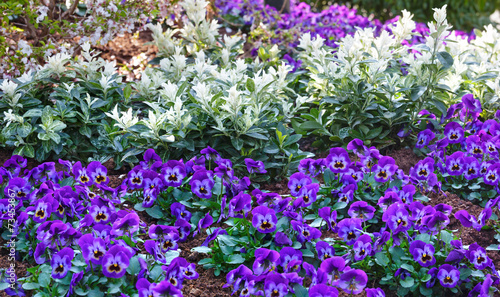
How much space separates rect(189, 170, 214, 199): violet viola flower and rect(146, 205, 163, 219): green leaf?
21cm

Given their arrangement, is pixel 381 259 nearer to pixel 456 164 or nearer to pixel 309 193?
pixel 309 193

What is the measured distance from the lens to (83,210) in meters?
2.41

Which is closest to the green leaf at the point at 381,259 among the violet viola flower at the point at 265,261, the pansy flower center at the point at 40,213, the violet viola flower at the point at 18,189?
the violet viola flower at the point at 265,261

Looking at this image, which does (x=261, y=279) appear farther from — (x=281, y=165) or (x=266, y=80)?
(x=266, y=80)

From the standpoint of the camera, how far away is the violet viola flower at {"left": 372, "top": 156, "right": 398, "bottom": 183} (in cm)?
250

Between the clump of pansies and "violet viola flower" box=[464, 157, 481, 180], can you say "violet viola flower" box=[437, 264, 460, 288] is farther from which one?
"violet viola flower" box=[464, 157, 481, 180]

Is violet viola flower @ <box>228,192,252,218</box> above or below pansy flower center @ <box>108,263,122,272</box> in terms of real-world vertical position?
above

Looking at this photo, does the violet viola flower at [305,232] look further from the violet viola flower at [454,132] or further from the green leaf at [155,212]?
the violet viola flower at [454,132]

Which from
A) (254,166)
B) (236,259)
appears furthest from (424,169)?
(236,259)

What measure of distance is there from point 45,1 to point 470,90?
320 cm

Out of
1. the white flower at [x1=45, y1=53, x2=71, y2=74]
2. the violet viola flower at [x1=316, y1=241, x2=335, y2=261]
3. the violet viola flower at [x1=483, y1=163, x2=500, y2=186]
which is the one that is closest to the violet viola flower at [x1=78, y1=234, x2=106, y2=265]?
the violet viola flower at [x1=316, y1=241, x2=335, y2=261]

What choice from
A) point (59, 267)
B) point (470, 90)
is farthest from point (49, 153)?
point (470, 90)

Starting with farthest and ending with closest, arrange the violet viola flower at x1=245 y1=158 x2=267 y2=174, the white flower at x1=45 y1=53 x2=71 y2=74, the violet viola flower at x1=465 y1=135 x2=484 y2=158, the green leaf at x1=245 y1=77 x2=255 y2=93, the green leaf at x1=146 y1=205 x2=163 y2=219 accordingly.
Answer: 1. the white flower at x1=45 y1=53 x2=71 y2=74
2. the green leaf at x1=245 y1=77 x2=255 y2=93
3. the violet viola flower at x1=465 y1=135 x2=484 y2=158
4. the violet viola flower at x1=245 y1=158 x2=267 y2=174
5. the green leaf at x1=146 y1=205 x2=163 y2=219

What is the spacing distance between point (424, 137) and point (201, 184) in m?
1.45
